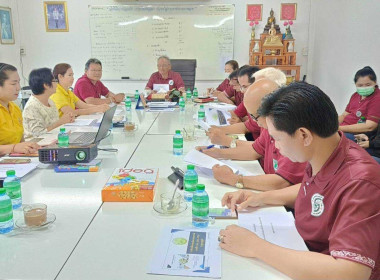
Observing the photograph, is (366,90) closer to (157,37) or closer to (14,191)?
(14,191)

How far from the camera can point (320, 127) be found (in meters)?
1.04

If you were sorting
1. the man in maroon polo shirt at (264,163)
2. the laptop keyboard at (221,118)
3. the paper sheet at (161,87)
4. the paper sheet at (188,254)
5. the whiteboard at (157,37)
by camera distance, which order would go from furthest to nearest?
the whiteboard at (157,37)
the paper sheet at (161,87)
the laptop keyboard at (221,118)
the man in maroon polo shirt at (264,163)
the paper sheet at (188,254)

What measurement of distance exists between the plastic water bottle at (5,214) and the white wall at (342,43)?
3.63 meters

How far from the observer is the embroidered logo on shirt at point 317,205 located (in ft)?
3.65

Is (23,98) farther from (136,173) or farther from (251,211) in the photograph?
(251,211)

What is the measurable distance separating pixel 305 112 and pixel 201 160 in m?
0.92

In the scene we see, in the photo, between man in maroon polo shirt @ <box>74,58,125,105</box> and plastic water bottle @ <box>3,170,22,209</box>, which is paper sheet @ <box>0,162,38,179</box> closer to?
plastic water bottle @ <box>3,170,22,209</box>

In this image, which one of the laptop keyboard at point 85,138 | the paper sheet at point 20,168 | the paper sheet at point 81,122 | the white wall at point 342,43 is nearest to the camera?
the paper sheet at point 20,168

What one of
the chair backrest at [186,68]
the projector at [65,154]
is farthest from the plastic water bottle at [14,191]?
the chair backrest at [186,68]

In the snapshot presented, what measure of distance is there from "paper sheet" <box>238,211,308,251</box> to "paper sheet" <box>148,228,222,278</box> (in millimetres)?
138

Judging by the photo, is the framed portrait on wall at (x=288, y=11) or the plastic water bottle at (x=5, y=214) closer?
the plastic water bottle at (x=5, y=214)

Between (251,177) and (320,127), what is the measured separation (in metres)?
0.65

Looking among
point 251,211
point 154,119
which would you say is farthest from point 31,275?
point 154,119

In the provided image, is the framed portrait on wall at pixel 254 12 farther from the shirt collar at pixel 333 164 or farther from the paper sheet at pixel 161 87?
the shirt collar at pixel 333 164
